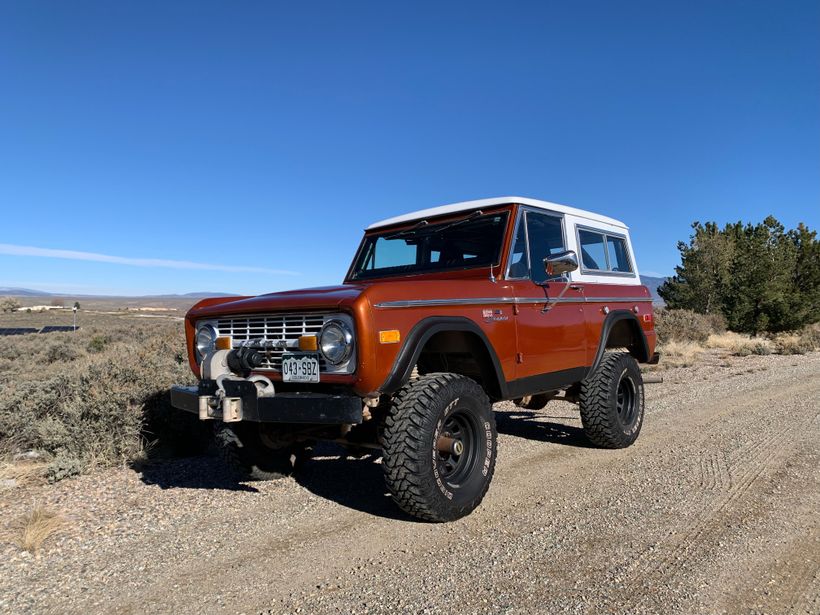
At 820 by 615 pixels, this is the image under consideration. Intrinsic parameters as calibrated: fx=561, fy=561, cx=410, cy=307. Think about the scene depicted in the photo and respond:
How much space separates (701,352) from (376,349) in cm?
1573

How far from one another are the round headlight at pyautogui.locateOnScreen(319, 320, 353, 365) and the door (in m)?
1.59

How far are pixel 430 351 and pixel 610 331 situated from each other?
102 inches

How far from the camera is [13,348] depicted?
1557 cm

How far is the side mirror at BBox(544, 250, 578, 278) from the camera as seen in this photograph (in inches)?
171

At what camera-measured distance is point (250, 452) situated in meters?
4.36

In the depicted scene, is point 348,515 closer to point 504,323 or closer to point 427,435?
point 427,435

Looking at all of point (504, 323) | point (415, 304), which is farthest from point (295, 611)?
point (504, 323)

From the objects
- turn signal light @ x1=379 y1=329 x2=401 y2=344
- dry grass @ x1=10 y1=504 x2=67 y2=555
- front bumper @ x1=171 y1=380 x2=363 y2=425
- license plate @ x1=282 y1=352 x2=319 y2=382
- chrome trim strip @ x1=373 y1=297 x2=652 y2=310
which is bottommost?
dry grass @ x1=10 y1=504 x2=67 y2=555

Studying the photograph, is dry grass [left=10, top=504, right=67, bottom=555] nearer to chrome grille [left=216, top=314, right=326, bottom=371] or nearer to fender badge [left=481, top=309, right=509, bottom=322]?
chrome grille [left=216, top=314, right=326, bottom=371]

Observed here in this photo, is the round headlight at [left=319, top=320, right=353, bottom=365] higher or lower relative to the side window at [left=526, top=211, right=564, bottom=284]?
lower

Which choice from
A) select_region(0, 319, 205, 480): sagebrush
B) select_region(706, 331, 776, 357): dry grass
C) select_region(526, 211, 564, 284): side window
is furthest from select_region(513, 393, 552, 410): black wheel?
select_region(706, 331, 776, 357): dry grass

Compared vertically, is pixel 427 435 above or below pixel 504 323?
→ below

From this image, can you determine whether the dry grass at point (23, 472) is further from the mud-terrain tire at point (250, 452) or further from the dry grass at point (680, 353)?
the dry grass at point (680, 353)

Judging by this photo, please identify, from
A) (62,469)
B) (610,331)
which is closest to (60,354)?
(62,469)
